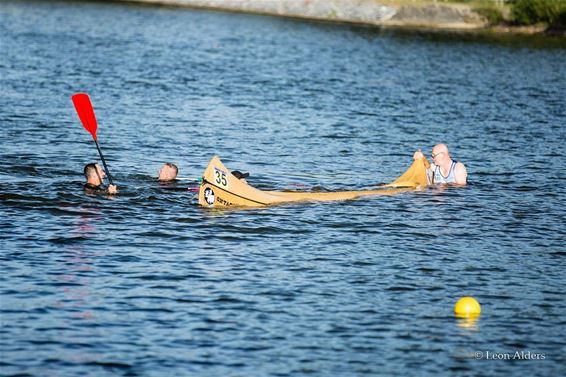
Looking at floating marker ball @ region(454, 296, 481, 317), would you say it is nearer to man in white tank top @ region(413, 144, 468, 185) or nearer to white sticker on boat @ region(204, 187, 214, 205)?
white sticker on boat @ region(204, 187, 214, 205)

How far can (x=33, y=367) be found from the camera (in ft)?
44.4

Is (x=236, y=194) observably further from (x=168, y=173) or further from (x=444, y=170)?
(x=444, y=170)

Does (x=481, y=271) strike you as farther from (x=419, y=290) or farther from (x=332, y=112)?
(x=332, y=112)

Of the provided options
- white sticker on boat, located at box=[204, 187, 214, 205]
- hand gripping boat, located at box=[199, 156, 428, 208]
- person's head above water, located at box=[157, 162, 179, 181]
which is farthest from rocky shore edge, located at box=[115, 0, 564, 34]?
white sticker on boat, located at box=[204, 187, 214, 205]

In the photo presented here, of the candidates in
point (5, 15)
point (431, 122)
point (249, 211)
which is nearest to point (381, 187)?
point (249, 211)

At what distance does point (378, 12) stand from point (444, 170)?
179 ft

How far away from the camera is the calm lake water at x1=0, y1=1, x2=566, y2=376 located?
14539 mm

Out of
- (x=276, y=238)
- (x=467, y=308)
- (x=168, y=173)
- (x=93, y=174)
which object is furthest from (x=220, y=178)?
(x=467, y=308)

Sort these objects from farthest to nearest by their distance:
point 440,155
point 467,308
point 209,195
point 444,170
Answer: point 444,170
point 440,155
point 209,195
point 467,308

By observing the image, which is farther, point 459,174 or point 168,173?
point 459,174

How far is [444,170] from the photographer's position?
2534cm

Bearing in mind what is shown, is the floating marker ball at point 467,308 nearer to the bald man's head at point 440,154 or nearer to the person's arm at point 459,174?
the bald man's head at point 440,154

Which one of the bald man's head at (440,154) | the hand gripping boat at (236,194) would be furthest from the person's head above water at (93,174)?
the bald man's head at (440,154)

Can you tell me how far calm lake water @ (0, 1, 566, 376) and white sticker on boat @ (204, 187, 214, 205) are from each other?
272 mm
